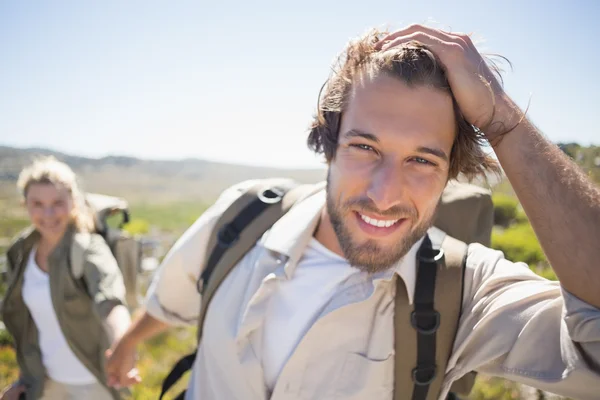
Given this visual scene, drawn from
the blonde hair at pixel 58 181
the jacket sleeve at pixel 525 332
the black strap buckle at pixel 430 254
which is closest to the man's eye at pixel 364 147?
the black strap buckle at pixel 430 254

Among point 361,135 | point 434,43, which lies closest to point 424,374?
point 361,135

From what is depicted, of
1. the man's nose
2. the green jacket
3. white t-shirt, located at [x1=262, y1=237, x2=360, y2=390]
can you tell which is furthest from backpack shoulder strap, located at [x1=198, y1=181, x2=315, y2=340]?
the green jacket

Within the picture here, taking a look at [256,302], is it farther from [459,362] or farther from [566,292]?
[566,292]

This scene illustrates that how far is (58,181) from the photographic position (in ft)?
10.7

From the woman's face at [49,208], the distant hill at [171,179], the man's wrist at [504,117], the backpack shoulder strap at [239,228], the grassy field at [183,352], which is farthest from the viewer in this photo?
the distant hill at [171,179]

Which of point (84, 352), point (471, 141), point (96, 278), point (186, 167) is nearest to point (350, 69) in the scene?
point (471, 141)

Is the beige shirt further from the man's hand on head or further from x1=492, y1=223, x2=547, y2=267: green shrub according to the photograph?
x1=492, y1=223, x2=547, y2=267: green shrub

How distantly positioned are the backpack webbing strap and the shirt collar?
0.23ft

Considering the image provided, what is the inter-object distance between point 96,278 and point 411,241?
2.48 m

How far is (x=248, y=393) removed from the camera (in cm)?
150

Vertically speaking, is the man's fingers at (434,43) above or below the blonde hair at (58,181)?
above

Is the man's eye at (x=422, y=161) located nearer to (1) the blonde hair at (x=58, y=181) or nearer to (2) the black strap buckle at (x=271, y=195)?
(2) the black strap buckle at (x=271, y=195)

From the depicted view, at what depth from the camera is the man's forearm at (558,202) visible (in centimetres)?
110

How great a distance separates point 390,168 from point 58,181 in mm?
3153
